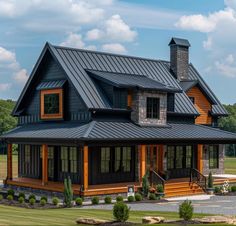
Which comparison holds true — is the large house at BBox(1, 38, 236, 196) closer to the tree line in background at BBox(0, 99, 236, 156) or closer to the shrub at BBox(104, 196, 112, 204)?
the shrub at BBox(104, 196, 112, 204)

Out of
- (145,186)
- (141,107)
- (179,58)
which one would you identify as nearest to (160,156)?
(141,107)

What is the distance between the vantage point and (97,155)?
31.9 metres

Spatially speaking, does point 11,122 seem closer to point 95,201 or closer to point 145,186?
point 145,186

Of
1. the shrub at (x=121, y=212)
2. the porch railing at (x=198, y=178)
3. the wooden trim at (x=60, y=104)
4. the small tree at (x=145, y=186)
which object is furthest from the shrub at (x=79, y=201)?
the porch railing at (x=198, y=178)

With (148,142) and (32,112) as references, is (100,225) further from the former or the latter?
(32,112)

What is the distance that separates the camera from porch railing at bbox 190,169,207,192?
3447 cm

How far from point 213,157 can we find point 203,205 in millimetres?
16133

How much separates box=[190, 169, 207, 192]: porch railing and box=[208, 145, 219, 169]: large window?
22.1ft

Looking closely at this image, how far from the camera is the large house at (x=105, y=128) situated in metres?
31.6

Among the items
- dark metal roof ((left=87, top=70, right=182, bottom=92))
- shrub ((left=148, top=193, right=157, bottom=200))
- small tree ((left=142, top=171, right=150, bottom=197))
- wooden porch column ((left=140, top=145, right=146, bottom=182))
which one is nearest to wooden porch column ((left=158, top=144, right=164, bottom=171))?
wooden porch column ((left=140, top=145, right=146, bottom=182))

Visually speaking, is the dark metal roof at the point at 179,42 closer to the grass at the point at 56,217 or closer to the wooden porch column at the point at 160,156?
the wooden porch column at the point at 160,156

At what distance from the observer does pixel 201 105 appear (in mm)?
42438

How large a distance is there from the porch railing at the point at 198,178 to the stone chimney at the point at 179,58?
29.8 feet

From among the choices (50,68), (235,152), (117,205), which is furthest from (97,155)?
(235,152)
